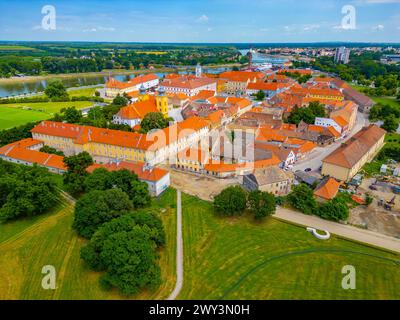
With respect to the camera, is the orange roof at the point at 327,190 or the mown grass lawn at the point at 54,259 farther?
the orange roof at the point at 327,190

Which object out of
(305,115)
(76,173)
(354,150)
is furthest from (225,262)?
(305,115)

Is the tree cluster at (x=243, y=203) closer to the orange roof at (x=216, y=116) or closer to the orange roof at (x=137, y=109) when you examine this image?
the orange roof at (x=216, y=116)

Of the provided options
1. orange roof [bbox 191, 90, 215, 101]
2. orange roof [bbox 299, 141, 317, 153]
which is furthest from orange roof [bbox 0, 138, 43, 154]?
orange roof [bbox 299, 141, 317, 153]

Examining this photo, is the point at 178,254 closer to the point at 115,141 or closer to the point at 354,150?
the point at 115,141

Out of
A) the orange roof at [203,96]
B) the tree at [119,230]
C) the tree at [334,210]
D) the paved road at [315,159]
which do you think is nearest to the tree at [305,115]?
the paved road at [315,159]

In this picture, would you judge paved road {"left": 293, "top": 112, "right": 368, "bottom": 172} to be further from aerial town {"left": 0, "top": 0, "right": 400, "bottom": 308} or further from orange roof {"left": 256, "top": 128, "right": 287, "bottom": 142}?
orange roof {"left": 256, "top": 128, "right": 287, "bottom": 142}
